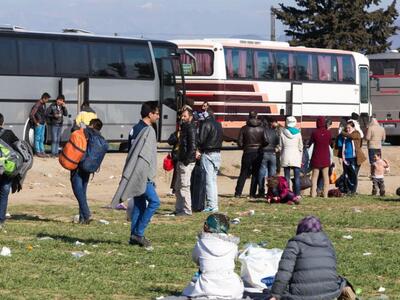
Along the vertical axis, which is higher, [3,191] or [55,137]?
[3,191]

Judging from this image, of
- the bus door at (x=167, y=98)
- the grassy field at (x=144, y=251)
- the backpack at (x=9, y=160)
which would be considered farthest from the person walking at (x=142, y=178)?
the bus door at (x=167, y=98)

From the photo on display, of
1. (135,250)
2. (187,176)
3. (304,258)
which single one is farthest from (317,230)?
(187,176)

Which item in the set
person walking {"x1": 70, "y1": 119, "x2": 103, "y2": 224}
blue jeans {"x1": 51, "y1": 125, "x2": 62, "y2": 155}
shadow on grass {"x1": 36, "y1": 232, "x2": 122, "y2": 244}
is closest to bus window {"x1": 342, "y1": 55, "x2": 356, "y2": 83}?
blue jeans {"x1": 51, "y1": 125, "x2": 62, "y2": 155}

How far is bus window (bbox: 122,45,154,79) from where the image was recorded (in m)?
37.6

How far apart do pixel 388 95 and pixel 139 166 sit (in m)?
34.0

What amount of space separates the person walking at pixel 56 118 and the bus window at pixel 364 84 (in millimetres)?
14117

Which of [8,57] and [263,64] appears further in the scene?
[263,64]

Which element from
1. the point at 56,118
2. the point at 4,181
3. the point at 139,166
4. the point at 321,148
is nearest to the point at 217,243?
the point at 139,166

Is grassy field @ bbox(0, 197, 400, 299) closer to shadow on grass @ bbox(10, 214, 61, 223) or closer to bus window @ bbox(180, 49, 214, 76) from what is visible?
shadow on grass @ bbox(10, 214, 61, 223)

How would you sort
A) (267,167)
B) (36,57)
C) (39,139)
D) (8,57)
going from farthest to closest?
(36,57) < (8,57) < (39,139) < (267,167)

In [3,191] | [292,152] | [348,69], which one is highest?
[348,69]

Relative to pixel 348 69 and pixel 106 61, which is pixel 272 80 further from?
pixel 106 61

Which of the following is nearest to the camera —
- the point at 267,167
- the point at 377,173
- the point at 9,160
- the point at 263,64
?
the point at 9,160

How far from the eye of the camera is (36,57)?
35.2 meters
